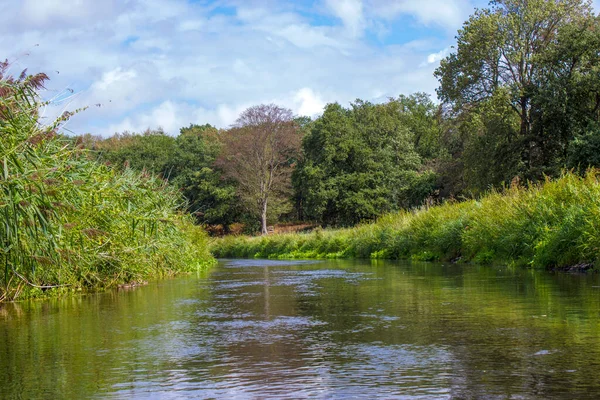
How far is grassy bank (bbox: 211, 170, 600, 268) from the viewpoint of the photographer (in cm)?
1502

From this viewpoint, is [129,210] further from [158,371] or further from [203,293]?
[158,371]

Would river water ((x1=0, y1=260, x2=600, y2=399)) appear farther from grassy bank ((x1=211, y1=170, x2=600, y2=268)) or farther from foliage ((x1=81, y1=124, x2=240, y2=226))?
foliage ((x1=81, y1=124, x2=240, y2=226))

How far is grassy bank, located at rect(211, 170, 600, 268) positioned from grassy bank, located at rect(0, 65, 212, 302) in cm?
858

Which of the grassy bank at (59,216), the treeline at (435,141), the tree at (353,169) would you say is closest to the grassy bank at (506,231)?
the treeline at (435,141)

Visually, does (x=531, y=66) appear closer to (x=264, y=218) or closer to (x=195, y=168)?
(x=264, y=218)

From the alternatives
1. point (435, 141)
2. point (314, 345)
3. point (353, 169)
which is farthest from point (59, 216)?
point (435, 141)

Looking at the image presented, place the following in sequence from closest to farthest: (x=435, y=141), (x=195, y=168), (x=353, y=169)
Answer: (x=353, y=169), (x=435, y=141), (x=195, y=168)

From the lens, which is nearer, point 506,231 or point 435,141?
point 506,231

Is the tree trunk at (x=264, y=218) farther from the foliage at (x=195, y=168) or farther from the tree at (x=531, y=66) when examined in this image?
the tree at (x=531, y=66)

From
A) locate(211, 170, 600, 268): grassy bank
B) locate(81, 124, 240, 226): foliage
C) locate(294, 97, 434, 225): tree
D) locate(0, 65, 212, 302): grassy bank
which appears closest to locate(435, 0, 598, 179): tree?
locate(211, 170, 600, 268): grassy bank

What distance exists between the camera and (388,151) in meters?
62.4

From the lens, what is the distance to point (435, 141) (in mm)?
72000

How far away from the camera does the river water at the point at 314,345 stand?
486 centimetres

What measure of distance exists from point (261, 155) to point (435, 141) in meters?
18.5
